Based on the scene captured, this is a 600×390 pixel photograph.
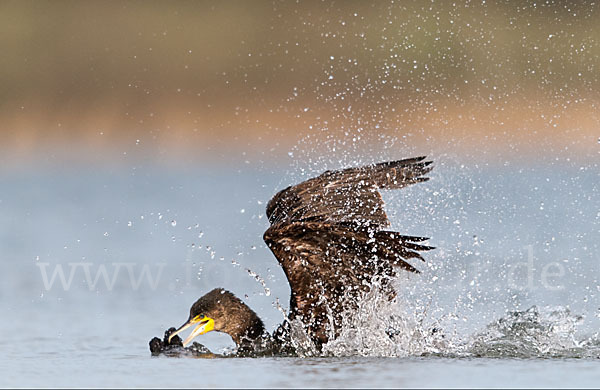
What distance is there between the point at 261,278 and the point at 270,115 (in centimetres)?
745

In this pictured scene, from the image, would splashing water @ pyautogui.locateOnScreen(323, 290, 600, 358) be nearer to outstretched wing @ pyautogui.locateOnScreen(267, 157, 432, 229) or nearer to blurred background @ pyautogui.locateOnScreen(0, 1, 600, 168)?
outstretched wing @ pyautogui.locateOnScreen(267, 157, 432, 229)

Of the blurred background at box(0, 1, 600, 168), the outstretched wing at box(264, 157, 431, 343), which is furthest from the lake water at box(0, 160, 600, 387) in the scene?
the blurred background at box(0, 1, 600, 168)

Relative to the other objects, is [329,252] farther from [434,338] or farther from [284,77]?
[284,77]

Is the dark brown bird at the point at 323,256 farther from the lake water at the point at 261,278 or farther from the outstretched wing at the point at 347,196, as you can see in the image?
the lake water at the point at 261,278

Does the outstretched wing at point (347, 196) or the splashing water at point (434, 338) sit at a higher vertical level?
the outstretched wing at point (347, 196)

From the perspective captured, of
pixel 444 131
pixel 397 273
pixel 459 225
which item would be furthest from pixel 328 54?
pixel 397 273

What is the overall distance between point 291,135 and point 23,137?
12.8ft

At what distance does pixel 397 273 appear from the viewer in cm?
758

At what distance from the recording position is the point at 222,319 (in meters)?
7.87

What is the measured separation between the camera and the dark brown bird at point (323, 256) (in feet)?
24.1

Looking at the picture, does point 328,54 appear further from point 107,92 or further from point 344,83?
point 107,92

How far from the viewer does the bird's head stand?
7852 mm

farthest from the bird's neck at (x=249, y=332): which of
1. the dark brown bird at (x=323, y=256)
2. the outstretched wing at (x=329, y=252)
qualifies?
the outstretched wing at (x=329, y=252)

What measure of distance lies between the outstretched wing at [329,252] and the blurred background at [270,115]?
3.78 m
